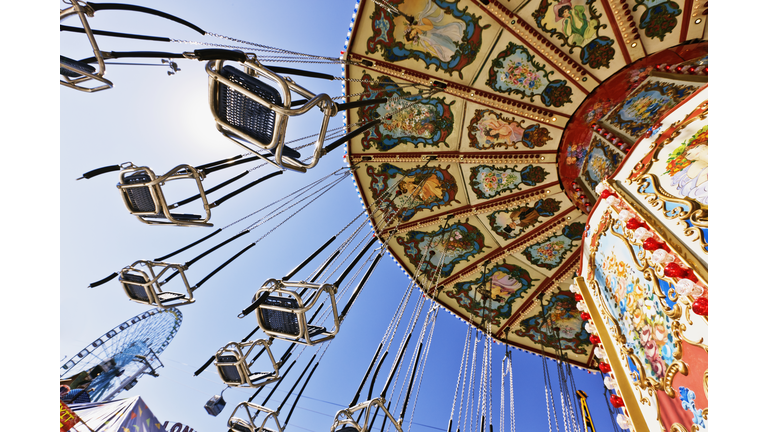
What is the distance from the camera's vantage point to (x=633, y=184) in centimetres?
296

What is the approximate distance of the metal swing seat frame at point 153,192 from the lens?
9.47 ft

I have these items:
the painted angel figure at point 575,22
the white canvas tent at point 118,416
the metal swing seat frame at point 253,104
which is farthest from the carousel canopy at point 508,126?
the white canvas tent at point 118,416

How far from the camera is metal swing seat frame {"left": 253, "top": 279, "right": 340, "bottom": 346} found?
2938 millimetres

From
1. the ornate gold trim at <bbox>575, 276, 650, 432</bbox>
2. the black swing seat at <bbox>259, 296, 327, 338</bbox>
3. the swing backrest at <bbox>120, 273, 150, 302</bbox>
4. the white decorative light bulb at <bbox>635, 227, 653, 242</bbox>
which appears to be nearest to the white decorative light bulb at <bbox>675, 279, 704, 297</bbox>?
the white decorative light bulb at <bbox>635, 227, 653, 242</bbox>

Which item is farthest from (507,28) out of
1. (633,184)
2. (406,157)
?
(633,184)

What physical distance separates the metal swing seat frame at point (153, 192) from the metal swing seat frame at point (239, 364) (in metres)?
1.86

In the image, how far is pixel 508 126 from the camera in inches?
237

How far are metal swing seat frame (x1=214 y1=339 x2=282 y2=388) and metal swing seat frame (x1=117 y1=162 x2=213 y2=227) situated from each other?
1858 mm

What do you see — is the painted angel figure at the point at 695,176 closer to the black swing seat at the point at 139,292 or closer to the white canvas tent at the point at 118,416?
the black swing seat at the point at 139,292

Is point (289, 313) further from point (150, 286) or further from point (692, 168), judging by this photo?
point (692, 168)

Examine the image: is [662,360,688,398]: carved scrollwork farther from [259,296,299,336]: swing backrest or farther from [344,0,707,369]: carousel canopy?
[259,296,299,336]: swing backrest

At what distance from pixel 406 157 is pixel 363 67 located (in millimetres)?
1955

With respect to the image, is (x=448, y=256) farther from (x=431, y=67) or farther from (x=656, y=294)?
(x=656, y=294)
